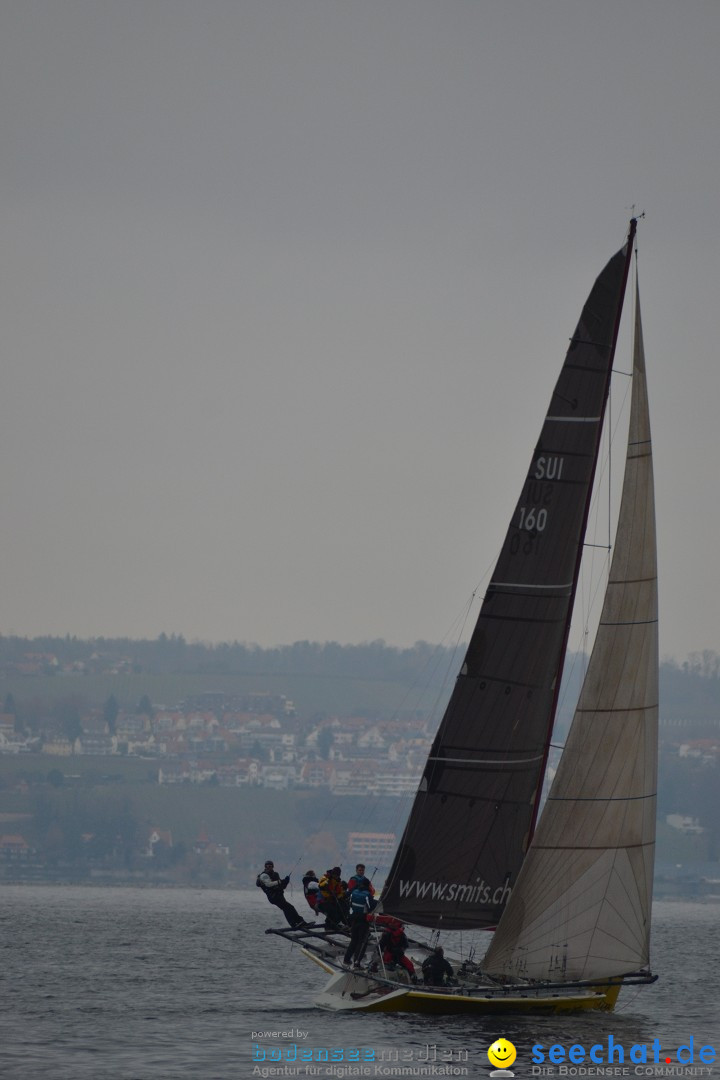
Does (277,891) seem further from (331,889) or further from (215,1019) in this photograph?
(215,1019)

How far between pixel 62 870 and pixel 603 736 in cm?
16985

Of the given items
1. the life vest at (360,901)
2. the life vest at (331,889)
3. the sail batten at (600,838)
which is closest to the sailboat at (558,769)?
the sail batten at (600,838)

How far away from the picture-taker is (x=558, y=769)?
104 ft

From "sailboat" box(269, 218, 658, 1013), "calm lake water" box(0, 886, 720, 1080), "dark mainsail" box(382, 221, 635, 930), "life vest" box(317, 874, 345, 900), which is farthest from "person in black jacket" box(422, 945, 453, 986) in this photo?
"life vest" box(317, 874, 345, 900)

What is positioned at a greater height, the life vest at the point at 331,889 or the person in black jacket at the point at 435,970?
the life vest at the point at 331,889

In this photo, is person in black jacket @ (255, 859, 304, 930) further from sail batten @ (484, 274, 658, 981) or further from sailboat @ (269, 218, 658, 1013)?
sail batten @ (484, 274, 658, 981)

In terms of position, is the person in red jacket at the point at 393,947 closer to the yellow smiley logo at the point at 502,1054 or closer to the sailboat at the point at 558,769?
the sailboat at the point at 558,769

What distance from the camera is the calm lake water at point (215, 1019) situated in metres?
28.9

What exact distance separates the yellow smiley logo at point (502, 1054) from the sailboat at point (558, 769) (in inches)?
53.8

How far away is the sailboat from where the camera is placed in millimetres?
31578

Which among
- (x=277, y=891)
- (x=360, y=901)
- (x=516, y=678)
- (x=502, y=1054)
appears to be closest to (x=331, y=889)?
(x=277, y=891)

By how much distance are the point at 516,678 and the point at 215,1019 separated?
27.0ft

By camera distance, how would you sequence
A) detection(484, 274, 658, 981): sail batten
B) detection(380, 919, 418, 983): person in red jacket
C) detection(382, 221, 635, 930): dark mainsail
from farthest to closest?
detection(382, 221, 635, 930): dark mainsail < detection(380, 919, 418, 983): person in red jacket < detection(484, 274, 658, 981): sail batten

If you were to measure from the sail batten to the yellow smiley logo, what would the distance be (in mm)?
2141
